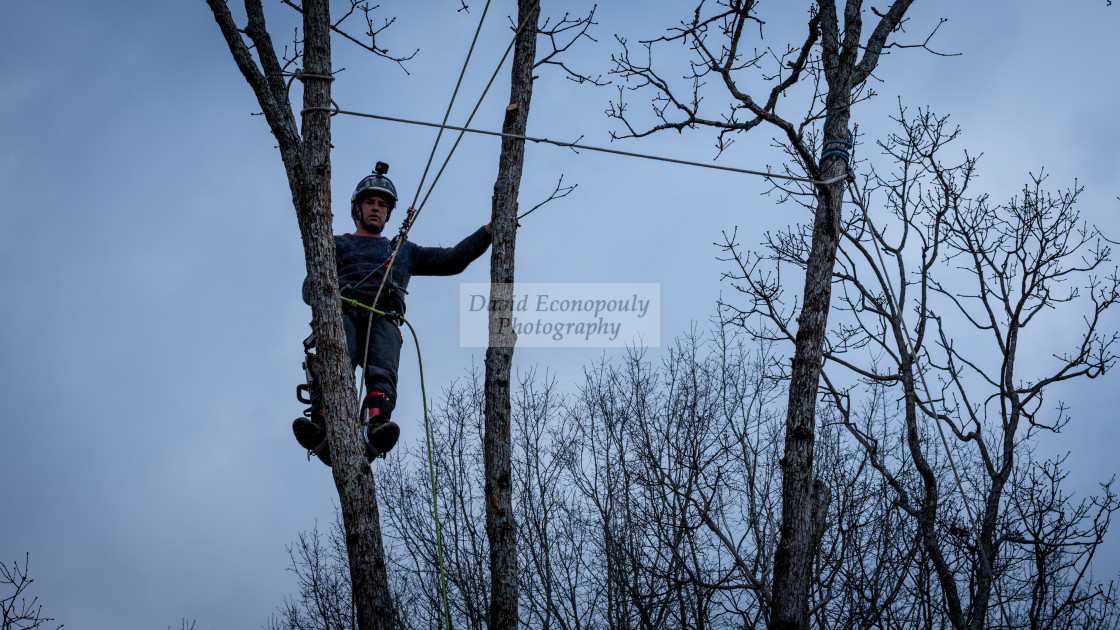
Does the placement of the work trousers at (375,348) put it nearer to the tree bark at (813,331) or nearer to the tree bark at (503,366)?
the tree bark at (503,366)

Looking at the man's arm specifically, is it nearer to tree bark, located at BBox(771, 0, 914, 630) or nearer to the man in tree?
the man in tree

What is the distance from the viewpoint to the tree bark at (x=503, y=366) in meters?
4.66

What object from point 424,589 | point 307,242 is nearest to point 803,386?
point 307,242

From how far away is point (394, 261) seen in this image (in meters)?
5.09

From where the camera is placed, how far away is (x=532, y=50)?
537 centimetres

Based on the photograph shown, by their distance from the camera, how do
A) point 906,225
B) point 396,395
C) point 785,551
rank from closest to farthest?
point 785,551 → point 396,395 → point 906,225

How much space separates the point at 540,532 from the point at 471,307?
8226 mm

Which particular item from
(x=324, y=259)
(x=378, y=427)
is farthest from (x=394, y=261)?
(x=324, y=259)

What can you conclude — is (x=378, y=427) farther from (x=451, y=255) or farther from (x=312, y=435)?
(x=451, y=255)

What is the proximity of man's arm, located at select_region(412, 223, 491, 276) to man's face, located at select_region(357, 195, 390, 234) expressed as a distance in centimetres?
A: 26

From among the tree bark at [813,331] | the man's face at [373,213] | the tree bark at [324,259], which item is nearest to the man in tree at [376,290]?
the man's face at [373,213]

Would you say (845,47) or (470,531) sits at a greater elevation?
(845,47)

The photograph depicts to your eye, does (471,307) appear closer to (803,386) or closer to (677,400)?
(803,386)

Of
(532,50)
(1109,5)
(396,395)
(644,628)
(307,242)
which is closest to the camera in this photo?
(307,242)
